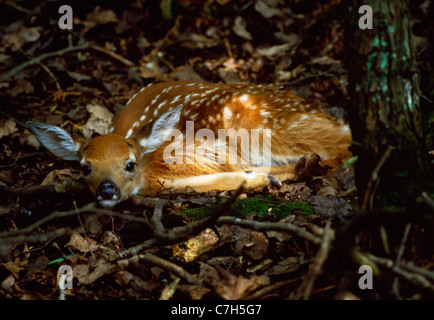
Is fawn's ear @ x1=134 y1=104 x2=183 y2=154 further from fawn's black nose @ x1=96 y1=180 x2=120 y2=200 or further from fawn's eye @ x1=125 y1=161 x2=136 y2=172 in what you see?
fawn's black nose @ x1=96 y1=180 x2=120 y2=200

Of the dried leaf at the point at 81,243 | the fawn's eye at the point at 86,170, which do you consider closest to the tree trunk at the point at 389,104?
the dried leaf at the point at 81,243

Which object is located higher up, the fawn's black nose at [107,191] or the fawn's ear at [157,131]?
the fawn's ear at [157,131]

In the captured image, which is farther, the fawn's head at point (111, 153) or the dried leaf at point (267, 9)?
the dried leaf at point (267, 9)

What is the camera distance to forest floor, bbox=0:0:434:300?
1.87 m

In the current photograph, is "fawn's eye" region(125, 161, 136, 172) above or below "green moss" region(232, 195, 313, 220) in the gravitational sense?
above

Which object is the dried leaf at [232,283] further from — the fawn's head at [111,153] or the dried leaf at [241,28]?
the dried leaf at [241,28]

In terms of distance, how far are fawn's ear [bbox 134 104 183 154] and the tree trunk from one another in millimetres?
1966

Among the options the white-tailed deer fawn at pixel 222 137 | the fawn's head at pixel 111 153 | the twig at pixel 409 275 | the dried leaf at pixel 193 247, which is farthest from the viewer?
the white-tailed deer fawn at pixel 222 137

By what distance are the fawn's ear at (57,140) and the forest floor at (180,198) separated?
0.25m

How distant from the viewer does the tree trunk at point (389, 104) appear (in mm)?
1834

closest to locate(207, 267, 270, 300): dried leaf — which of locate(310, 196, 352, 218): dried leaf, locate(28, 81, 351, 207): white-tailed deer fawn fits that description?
locate(310, 196, 352, 218): dried leaf

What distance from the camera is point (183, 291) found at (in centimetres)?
199
